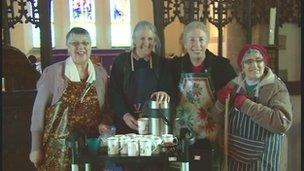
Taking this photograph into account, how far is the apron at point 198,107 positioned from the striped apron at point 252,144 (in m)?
0.11

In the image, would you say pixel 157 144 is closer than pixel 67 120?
Yes

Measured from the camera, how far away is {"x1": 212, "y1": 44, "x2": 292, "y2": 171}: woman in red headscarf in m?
1.69

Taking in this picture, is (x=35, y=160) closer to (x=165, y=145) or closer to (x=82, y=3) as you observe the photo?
(x=165, y=145)

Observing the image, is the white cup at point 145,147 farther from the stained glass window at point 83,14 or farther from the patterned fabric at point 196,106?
the stained glass window at point 83,14

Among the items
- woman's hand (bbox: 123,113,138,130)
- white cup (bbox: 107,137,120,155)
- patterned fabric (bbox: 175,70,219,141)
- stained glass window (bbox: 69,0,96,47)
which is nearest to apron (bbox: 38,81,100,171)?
woman's hand (bbox: 123,113,138,130)

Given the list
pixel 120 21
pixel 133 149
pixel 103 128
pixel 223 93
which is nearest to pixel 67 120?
pixel 103 128

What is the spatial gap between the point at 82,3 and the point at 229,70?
19.3ft

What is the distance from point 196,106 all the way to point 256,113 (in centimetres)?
31

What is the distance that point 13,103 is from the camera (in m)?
2.29

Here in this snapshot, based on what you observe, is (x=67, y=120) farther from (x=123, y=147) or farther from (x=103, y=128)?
(x=123, y=147)

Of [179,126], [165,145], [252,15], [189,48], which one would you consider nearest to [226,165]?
[179,126]

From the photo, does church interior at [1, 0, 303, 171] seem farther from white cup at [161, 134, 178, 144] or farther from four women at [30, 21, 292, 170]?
white cup at [161, 134, 178, 144]

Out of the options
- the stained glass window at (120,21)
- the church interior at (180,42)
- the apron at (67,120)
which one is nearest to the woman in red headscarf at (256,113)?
the church interior at (180,42)

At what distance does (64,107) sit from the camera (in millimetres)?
1832
